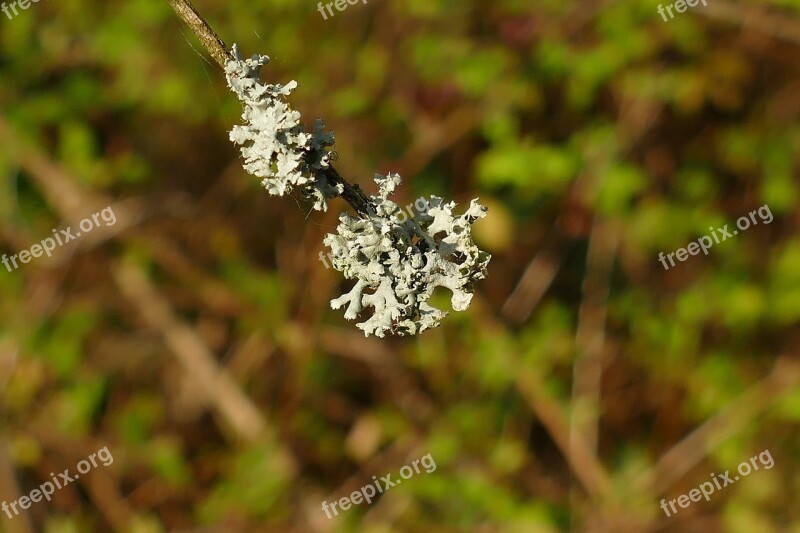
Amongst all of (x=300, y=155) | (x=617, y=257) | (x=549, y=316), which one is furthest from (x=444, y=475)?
(x=300, y=155)

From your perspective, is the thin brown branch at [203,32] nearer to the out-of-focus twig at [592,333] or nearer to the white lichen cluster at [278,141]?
the white lichen cluster at [278,141]

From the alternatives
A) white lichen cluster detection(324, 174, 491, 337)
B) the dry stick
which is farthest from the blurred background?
the dry stick

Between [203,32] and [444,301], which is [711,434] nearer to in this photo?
[444,301]
